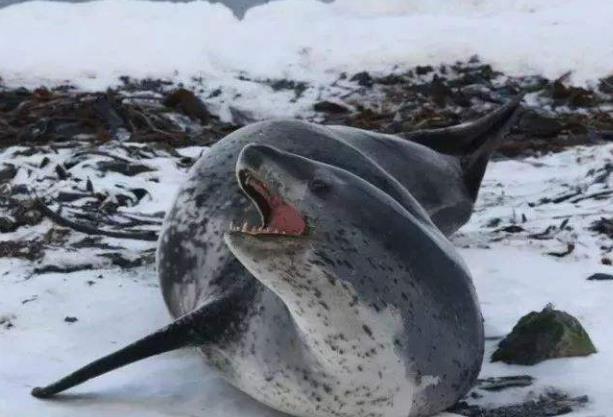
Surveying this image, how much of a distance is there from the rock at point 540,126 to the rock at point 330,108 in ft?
4.74

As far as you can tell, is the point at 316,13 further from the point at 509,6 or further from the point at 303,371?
the point at 303,371

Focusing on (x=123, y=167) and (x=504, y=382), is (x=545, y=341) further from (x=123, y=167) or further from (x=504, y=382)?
(x=123, y=167)

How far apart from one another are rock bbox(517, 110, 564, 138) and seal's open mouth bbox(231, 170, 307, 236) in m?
5.04

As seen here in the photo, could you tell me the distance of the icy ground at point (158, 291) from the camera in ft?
9.23

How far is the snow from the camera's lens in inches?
348

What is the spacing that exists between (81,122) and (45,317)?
11.9ft

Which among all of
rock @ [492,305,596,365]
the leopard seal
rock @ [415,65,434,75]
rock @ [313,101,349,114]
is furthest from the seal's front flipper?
rock @ [415,65,434,75]

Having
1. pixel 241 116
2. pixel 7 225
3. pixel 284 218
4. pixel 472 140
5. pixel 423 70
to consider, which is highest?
pixel 284 218

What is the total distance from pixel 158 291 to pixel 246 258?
160 cm

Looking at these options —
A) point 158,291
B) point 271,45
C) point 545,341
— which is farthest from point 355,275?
point 271,45

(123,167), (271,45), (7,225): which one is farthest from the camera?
(271,45)

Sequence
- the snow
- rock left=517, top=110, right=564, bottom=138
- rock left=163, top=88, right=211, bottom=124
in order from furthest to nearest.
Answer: the snow → rock left=163, top=88, right=211, bottom=124 → rock left=517, top=110, right=564, bottom=138

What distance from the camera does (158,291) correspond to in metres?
3.76

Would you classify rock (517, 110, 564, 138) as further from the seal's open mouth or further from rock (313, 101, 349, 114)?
the seal's open mouth
